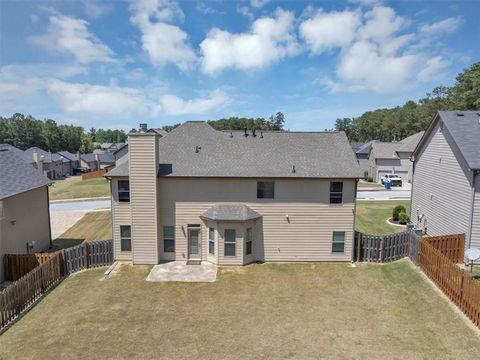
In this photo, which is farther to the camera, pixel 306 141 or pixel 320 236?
pixel 306 141

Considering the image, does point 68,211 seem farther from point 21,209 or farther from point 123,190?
point 123,190

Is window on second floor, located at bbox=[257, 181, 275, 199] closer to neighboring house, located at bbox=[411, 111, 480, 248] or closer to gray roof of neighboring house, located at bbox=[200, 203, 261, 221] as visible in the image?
gray roof of neighboring house, located at bbox=[200, 203, 261, 221]

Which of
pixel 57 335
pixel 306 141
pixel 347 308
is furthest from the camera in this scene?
pixel 306 141

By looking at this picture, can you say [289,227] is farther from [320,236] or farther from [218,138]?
[218,138]

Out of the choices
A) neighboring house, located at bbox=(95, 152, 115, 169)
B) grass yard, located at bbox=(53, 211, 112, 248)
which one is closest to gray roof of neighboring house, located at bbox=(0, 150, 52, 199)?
grass yard, located at bbox=(53, 211, 112, 248)

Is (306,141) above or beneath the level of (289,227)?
above

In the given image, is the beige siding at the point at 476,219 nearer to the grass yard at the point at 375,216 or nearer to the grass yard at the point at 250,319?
the grass yard at the point at 250,319

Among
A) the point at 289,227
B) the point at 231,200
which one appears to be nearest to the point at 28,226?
the point at 231,200
